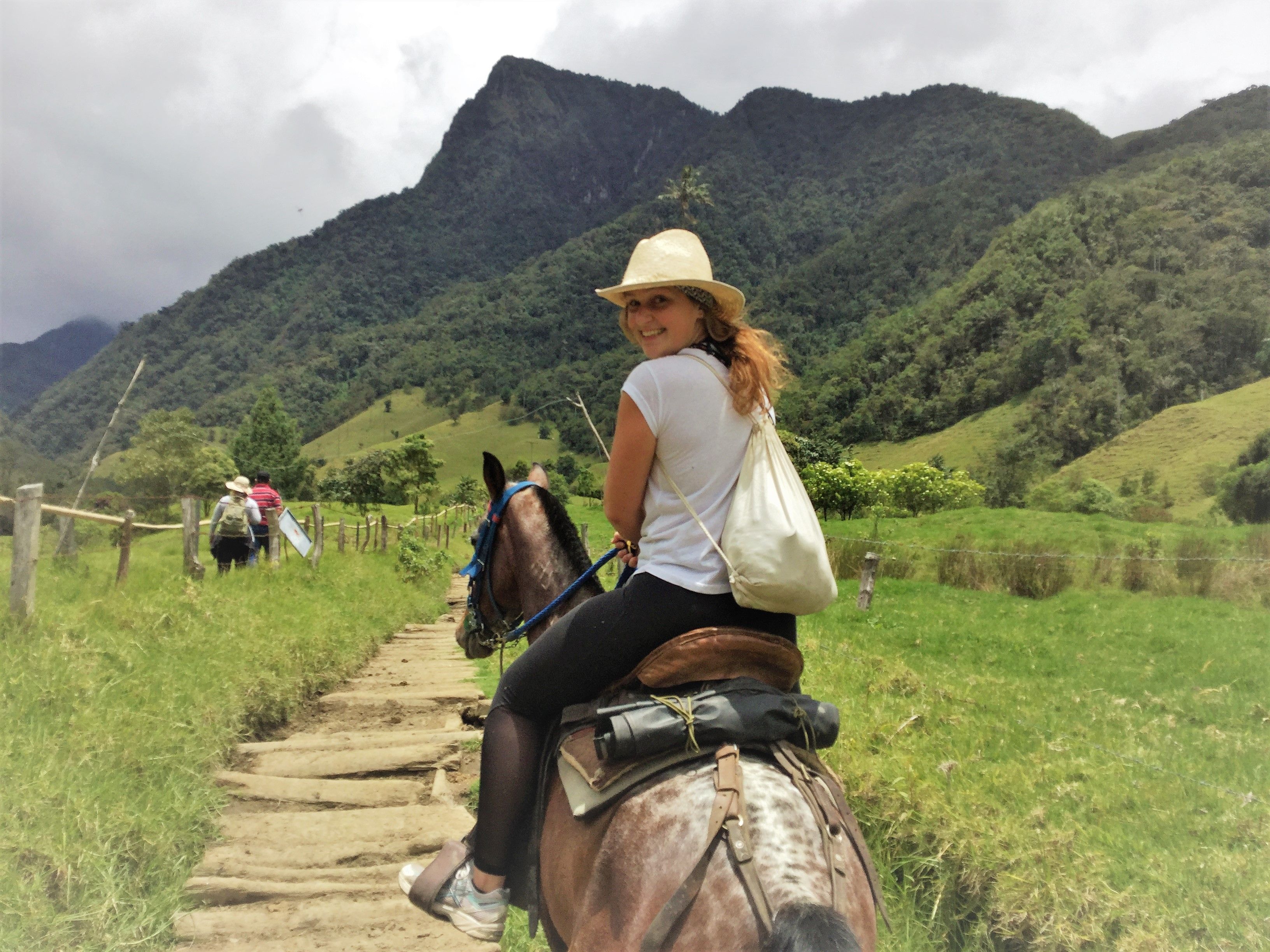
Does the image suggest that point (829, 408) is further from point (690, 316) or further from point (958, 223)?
point (690, 316)

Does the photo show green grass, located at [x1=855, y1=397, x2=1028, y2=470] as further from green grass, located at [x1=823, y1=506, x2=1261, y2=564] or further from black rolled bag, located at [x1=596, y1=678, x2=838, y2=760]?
black rolled bag, located at [x1=596, y1=678, x2=838, y2=760]

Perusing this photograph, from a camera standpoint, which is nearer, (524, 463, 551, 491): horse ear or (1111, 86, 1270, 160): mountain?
(524, 463, 551, 491): horse ear

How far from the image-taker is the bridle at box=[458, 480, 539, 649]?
126 inches

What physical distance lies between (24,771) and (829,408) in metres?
115

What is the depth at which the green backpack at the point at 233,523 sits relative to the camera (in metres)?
11.3

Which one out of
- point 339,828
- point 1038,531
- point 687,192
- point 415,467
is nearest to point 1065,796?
point 339,828

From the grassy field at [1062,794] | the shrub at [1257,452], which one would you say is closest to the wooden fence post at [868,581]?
the grassy field at [1062,794]

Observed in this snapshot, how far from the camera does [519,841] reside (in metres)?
2.60

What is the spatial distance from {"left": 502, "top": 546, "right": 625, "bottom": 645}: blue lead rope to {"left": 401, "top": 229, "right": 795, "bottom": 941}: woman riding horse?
331mm

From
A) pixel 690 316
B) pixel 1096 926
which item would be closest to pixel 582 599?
pixel 690 316

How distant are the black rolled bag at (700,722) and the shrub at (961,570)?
16.3m

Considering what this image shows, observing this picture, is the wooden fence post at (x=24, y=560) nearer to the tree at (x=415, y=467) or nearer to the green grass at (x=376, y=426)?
the tree at (x=415, y=467)

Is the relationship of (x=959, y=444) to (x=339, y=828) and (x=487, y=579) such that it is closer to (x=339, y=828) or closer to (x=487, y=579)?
(x=339, y=828)

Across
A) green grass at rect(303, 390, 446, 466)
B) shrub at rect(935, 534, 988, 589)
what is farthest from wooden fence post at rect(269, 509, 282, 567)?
green grass at rect(303, 390, 446, 466)
